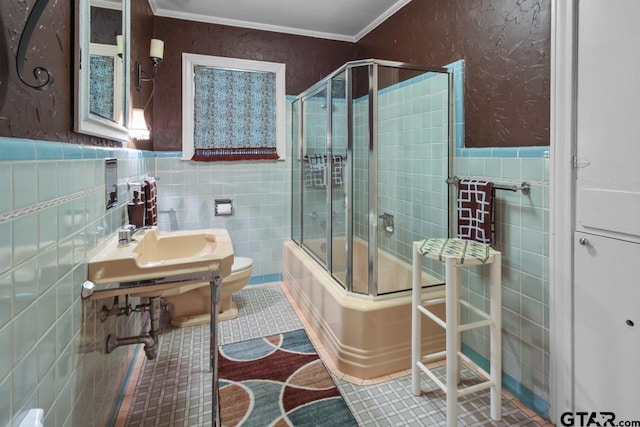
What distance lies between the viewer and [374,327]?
1.95 meters

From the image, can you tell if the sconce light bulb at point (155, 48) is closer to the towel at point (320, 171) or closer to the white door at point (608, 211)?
the towel at point (320, 171)

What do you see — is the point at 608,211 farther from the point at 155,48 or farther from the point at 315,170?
the point at 155,48

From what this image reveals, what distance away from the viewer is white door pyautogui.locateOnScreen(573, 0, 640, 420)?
49.7 inches

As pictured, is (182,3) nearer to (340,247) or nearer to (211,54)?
(211,54)

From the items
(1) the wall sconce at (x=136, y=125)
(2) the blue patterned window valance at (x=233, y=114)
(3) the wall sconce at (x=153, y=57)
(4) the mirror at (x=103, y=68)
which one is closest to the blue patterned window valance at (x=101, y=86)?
(4) the mirror at (x=103, y=68)

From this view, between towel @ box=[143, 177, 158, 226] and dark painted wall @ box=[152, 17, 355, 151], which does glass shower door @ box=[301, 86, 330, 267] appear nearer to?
dark painted wall @ box=[152, 17, 355, 151]

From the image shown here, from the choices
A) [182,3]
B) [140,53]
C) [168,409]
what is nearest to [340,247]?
[168,409]

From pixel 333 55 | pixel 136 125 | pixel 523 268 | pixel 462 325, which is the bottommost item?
pixel 462 325

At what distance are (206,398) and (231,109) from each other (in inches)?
91.4

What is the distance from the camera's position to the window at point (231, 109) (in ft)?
10.0

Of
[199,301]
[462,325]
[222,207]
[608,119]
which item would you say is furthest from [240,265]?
[608,119]

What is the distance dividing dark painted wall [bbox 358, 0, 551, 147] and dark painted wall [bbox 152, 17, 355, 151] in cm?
122

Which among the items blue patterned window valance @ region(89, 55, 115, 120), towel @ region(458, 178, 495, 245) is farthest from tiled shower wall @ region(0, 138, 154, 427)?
towel @ region(458, 178, 495, 245)

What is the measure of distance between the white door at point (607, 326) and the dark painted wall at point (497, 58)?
530mm
